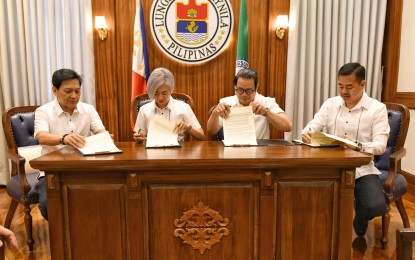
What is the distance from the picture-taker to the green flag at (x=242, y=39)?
11.3ft

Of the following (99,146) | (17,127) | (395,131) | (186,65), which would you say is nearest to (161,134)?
(99,146)

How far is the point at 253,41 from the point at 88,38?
70.3 inches

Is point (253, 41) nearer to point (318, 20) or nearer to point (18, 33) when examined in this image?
point (318, 20)

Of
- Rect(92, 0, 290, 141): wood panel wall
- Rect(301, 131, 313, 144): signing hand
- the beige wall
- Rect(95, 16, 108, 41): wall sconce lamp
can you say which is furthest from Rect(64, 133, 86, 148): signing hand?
the beige wall

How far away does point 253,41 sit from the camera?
3.62 meters

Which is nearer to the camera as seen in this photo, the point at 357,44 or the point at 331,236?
the point at 331,236

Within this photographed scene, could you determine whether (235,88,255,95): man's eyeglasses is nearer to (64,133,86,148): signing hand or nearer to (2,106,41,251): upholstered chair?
(64,133,86,148): signing hand

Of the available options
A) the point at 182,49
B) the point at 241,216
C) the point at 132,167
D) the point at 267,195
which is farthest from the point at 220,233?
the point at 182,49

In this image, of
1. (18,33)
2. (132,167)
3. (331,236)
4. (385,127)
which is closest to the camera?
(132,167)

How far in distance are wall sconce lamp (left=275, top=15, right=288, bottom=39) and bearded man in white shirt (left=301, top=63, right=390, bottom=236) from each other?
1.47 metres

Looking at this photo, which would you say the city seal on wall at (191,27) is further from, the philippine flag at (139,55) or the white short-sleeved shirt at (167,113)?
the white short-sleeved shirt at (167,113)

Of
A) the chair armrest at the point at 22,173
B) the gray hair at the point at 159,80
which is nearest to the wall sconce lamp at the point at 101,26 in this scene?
the gray hair at the point at 159,80

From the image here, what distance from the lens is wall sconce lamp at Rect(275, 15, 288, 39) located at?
3.47 meters

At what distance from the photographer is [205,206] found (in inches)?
63.2
